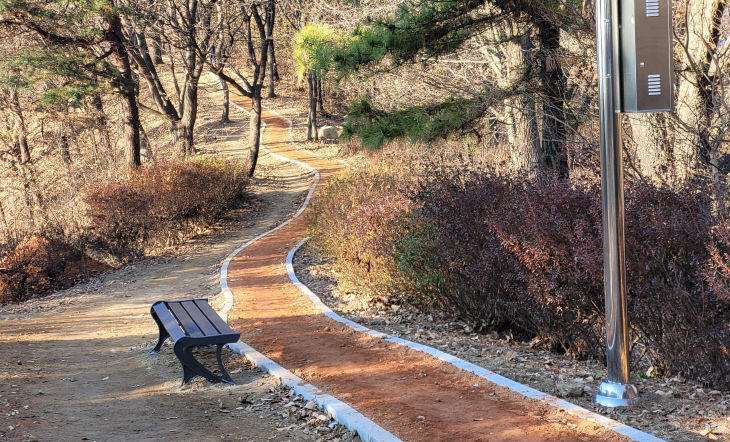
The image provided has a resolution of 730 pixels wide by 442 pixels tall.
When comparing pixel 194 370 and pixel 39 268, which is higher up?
pixel 194 370

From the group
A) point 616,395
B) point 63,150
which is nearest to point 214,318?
point 616,395

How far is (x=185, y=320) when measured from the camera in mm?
7180

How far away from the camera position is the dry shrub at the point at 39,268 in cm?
1579

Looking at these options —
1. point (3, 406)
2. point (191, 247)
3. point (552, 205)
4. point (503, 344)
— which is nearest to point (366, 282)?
point (503, 344)

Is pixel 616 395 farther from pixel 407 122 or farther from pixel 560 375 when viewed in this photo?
pixel 407 122

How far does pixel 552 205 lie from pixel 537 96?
537 cm

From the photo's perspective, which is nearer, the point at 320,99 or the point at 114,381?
the point at 114,381

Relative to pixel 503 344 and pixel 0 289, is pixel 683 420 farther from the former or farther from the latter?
pixel 0 289

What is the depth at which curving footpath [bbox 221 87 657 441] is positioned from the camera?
4.82 m

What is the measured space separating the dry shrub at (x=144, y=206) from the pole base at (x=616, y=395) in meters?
14.7

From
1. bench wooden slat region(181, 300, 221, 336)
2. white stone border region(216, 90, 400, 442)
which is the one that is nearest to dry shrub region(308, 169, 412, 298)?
white stone border region(216, 90, 400, 442)

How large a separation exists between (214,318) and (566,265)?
344 centimetres

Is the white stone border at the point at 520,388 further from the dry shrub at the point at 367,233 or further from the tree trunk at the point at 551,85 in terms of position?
the tree trunk at the point at 551,85

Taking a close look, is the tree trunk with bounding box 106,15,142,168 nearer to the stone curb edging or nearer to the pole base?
the stone curb edging
